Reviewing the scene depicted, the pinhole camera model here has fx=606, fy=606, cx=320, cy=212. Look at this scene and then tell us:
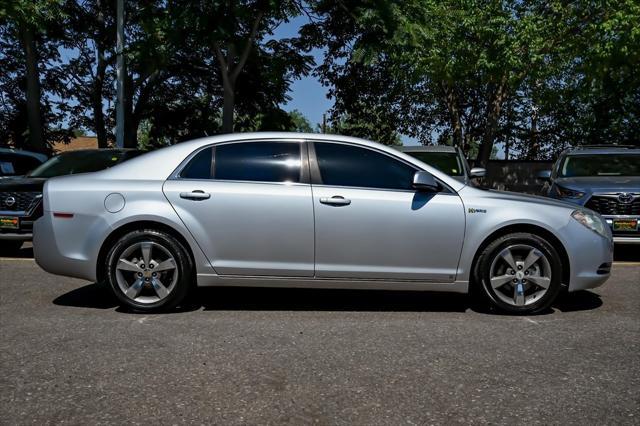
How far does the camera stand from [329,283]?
515cm

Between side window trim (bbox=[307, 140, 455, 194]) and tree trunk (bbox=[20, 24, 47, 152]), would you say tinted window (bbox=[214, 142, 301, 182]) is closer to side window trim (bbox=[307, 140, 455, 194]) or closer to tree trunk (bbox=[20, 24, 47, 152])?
side window trim (bbox=[307, 140, 455, 194])

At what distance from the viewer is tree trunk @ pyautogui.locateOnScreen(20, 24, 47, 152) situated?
21.1 m

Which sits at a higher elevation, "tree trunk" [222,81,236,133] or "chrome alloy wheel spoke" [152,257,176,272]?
"tree trunk" [222,81,236,133]

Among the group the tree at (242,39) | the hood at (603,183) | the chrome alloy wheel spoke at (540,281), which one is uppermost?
the tree at (242,39)

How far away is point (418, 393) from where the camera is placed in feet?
10.9

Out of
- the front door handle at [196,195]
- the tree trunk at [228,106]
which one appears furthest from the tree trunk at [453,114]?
the front door handle at [196,195]

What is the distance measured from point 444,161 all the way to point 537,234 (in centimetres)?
518

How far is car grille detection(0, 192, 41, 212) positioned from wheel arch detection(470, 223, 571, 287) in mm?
6115

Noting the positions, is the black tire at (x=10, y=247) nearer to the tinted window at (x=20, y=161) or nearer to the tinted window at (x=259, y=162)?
the tinted window at (x=20, y=161)

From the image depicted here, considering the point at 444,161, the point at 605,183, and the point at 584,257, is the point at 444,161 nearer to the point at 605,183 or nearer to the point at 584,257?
the point at 605,183

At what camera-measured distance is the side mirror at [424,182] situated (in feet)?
16.6

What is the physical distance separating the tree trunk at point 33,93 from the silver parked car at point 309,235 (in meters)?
18.4

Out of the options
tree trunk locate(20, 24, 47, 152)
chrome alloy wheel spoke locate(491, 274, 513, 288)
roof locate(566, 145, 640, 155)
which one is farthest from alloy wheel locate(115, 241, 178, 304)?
tree trunk locate(20, 24, 47, 152)

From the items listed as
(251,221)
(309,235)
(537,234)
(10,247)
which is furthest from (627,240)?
(10,247)
